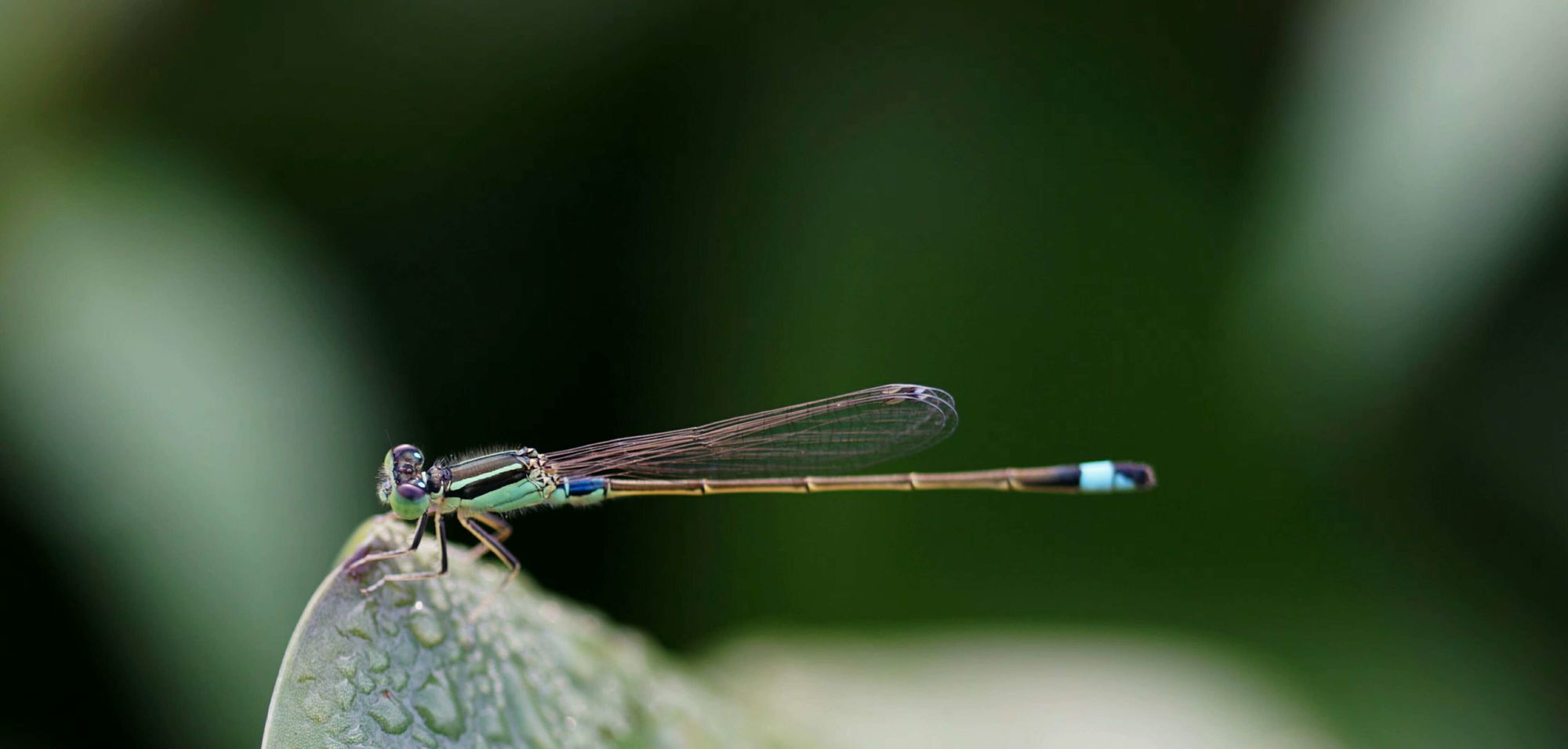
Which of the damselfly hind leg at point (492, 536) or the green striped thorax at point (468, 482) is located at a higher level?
the green striped thorax at point (468, 482)

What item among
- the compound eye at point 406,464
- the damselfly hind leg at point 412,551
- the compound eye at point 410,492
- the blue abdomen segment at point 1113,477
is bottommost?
the blue abdomen segment at point 1113,477

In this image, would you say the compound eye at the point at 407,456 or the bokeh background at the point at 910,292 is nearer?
the compound eye at the point at 407,456

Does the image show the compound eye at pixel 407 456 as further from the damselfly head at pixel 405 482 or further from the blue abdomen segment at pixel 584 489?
the blue abdomen segment at pixel 584 489

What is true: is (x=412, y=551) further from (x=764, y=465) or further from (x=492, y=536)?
(x=764, y=465)

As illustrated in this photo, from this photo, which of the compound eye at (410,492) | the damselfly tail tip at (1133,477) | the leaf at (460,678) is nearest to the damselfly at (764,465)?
the damselfly tail tip at (1133,477)

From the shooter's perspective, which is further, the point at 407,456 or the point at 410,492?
the point at 407,456

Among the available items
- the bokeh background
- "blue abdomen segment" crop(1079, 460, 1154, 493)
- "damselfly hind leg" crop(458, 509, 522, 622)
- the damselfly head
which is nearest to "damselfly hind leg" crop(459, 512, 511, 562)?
"damselfly hind leg" crop(458, 509, 522, 622)

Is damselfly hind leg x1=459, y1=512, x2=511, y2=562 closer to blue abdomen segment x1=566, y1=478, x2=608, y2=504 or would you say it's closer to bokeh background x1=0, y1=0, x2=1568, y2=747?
blue abdomen segment x1=566, y1=478, x2=608, y2=504

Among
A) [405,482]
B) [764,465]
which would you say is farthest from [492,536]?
[764,465]

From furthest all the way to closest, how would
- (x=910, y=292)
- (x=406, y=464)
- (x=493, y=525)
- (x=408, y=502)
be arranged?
1. (x=910, y=292)
2. (x=493, y=525)
3. (x=406, y=464)
4. (x=408, y=502)
